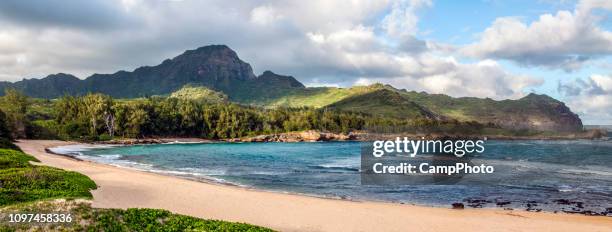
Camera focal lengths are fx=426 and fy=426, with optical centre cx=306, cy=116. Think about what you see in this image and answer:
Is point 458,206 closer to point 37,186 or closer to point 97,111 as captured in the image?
point 37,186

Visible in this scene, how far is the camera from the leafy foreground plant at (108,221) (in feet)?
54.9

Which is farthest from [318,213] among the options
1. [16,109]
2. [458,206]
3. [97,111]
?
[97,111]

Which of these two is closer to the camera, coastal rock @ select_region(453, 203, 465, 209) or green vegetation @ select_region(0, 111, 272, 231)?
green vegetation @ select_region(0, 111, 272, 231)

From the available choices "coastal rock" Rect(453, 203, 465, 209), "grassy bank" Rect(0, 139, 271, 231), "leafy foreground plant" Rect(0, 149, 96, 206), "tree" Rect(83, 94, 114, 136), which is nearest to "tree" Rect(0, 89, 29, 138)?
"tree" Rect(83, 94, 114, 136)

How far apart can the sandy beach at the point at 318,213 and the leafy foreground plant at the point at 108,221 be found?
5244mm

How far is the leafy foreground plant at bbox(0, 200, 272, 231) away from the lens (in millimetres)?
16734

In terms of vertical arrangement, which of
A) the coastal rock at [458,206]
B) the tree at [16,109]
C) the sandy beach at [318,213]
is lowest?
the coastal rock at [458,206]

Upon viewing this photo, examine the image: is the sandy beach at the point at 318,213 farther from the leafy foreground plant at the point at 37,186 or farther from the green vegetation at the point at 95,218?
the green vegetation at the point at 95,218

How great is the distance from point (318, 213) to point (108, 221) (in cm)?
1350

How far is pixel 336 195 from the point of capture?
3972cm

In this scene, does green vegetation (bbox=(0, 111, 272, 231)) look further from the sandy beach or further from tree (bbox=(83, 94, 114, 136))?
tree (bbox=(83, 94, 114, 136))

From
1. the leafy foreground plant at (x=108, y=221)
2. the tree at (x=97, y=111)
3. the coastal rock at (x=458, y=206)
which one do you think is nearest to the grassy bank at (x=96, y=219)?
the leafy foreground plant at (x=108, y=221)

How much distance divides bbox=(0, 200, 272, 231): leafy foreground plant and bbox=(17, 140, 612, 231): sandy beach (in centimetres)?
524

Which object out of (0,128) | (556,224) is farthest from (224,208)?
(0,128)
